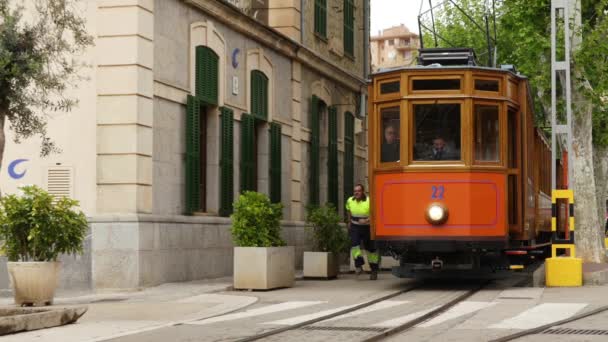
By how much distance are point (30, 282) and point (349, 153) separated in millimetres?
18402

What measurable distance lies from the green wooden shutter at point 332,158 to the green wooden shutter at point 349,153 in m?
0.97

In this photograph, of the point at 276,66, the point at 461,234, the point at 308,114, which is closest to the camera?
the point at 461,234

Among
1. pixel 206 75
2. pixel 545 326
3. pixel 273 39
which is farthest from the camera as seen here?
pixel 273 39

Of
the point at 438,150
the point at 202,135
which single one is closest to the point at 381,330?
the point at 438,150

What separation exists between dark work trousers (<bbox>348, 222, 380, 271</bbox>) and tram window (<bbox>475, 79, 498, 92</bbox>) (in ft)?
14.7

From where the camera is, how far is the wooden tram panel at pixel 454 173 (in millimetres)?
17281

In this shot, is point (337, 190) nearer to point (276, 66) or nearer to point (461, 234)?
point (276, 66)

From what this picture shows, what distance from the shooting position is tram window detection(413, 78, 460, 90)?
57.3ft

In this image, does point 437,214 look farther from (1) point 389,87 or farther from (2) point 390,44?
(2) point 390,44

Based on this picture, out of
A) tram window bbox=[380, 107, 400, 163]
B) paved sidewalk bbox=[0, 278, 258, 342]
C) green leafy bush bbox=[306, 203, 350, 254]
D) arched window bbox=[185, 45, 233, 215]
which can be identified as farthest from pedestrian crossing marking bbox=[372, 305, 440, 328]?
green leafy bush bbox=[306, 203, 350, 254]

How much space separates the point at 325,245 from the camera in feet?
71.8

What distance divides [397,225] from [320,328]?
19.5ft

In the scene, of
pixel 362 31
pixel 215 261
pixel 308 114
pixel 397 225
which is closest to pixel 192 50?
pixel 215 261

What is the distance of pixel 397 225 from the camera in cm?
1755
